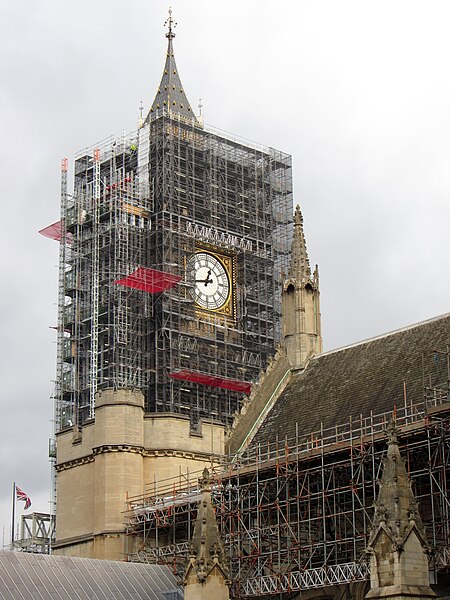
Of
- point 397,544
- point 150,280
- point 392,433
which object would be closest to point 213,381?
point 150,280

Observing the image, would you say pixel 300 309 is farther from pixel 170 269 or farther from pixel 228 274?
pixel 228 274

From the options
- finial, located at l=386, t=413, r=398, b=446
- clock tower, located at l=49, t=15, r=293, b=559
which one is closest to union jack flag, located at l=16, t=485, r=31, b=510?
clock tower, located at l=49, t=15, r=293, b=559

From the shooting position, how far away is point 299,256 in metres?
52.8

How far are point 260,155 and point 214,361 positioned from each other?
13681 millimetres

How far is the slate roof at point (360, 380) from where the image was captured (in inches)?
1668

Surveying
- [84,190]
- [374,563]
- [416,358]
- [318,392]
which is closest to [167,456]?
[318,392]

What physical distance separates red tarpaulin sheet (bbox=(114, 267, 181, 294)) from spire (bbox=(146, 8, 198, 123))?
9.73 m

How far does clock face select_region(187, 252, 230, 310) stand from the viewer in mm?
63469

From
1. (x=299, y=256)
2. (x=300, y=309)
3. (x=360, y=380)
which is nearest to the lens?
(x=360, y=380)

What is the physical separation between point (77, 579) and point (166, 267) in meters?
24.6

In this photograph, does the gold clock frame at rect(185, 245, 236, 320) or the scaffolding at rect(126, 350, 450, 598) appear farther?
the gold clock frame at rect(185, 245, 236, 320)

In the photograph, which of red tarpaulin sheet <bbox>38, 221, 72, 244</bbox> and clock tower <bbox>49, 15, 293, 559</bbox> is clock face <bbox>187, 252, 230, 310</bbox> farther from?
red tarpaulin sheet <bbox>38, 221, 72, 244</bbox>

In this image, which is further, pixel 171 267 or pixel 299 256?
pixel 171 267

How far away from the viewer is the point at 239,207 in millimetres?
67188
